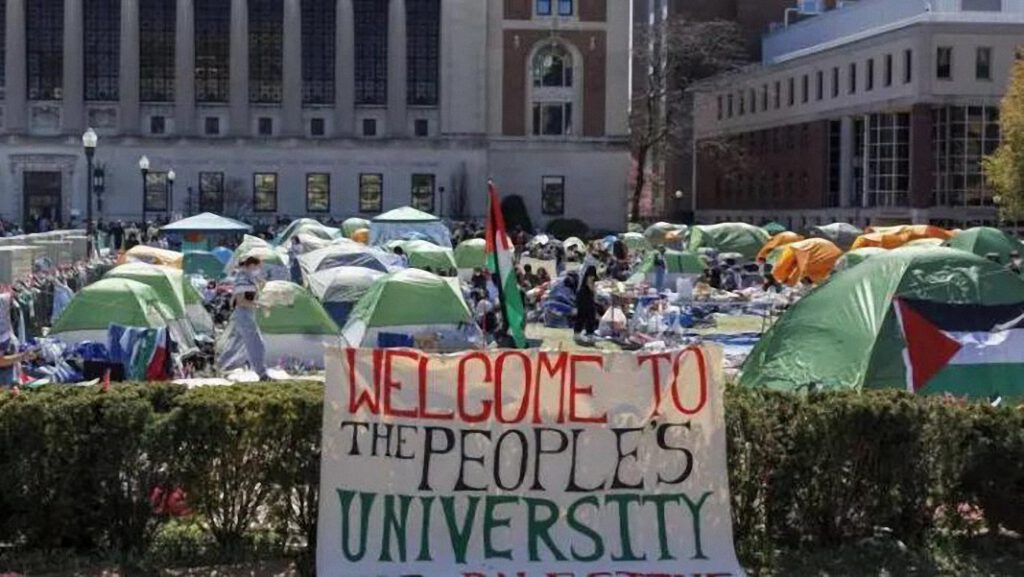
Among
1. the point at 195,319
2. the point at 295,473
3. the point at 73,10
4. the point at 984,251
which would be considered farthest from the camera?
the point at 73,10

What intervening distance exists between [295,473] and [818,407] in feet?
11.3

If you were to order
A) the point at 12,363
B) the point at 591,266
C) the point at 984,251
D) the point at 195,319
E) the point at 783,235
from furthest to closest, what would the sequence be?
the point at 783,235 < the point at 984,251 < the point at 591,266 < the point at 195,319 < the point at 12,363

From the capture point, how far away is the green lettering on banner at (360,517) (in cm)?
874

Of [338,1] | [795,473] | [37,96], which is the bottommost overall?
[795,473]

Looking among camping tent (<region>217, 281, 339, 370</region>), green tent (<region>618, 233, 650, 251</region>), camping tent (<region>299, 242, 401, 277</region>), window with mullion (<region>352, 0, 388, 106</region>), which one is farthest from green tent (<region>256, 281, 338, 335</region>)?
window with mullion (<region>352, 0, 388, 106</region>)

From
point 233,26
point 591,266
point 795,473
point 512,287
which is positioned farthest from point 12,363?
point 233,26

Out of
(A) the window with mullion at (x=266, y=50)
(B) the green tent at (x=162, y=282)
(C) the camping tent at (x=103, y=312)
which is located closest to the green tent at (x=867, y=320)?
(C) the camping tent at (x=103, y=312)

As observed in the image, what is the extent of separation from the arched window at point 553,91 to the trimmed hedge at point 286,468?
238 ft

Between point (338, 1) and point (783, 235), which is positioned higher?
point (338, 1)

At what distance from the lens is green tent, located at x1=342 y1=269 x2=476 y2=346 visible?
23.1 meters

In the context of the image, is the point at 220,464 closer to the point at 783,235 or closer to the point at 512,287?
the point at 512,287

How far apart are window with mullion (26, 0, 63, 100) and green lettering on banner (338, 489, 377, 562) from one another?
243ft

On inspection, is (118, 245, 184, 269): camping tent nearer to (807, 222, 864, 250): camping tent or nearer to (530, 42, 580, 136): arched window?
(807, 222, 864, 250): camping tent

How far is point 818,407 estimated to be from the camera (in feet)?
31.0
